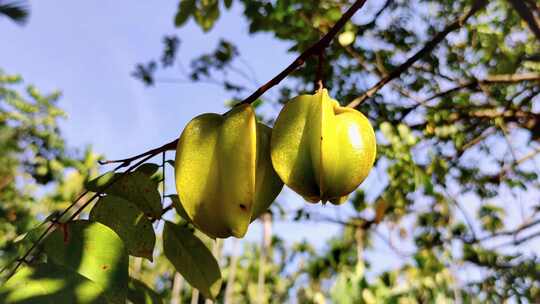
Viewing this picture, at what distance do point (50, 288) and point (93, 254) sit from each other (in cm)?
12

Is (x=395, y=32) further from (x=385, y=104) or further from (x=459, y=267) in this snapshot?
(x=459, y=267)

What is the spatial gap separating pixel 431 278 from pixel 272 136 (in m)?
2.99

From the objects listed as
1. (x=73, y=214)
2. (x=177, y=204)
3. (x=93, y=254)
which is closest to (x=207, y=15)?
(x=177, y=204)

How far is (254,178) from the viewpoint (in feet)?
3.32

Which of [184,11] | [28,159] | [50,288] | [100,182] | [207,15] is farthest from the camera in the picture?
[28,159]

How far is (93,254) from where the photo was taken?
95cm

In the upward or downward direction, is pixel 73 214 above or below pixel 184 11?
above

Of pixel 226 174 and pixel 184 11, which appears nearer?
pixel 226 174

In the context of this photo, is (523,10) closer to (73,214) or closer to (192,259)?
(192,259)

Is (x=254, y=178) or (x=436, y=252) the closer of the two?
(x=254, y=178)

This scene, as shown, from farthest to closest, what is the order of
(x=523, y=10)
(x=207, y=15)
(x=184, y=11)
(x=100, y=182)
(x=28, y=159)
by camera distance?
(x=28, y=159) → (x=207, y=15) → (x=184, y=11) → (x=100, y=182) → (x=523, y=10)

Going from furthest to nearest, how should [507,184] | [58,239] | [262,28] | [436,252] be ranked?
[436,252]
[507,184]
[262,28]
[58,239]

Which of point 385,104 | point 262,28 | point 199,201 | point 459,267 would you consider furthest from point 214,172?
point 459,267

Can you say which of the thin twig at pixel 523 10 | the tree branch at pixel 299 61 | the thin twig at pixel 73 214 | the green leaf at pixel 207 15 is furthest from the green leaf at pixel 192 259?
the green leaf at pixel 207 15
